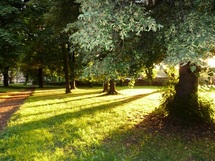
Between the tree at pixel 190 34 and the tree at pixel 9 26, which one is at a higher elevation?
the tree at pixel 9 26

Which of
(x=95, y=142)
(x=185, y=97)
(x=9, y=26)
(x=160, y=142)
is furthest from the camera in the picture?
(x=9, y=26)

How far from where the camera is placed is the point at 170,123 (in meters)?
8.59

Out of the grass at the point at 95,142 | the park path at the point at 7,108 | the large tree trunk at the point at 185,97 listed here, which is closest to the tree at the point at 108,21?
the grass at the point at 95,142

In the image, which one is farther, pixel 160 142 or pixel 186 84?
pixel 186 84

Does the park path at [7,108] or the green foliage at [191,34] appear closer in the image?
the green foliage at [191,34]

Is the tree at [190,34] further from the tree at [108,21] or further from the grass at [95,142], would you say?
the grass at [95,142]

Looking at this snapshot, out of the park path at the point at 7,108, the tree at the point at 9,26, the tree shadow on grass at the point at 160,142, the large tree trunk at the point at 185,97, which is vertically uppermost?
the tree at the point at 9,26

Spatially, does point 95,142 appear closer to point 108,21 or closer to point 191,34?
point 108,21

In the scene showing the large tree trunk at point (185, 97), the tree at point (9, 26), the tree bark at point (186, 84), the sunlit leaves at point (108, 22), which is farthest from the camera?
the tree at point (9, 26)

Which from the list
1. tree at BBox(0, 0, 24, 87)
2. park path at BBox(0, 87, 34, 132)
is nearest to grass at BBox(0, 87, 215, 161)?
park path at BBox(0, 87, 34, 132)

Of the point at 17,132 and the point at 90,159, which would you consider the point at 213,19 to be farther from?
the point at 17,132

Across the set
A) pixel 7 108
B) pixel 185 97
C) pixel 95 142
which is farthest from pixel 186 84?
pixel 7 108

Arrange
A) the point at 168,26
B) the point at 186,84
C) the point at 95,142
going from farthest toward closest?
the point at 186,84, the point at 95,142, the point at 168,26

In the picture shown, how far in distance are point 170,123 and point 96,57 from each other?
4.46m
